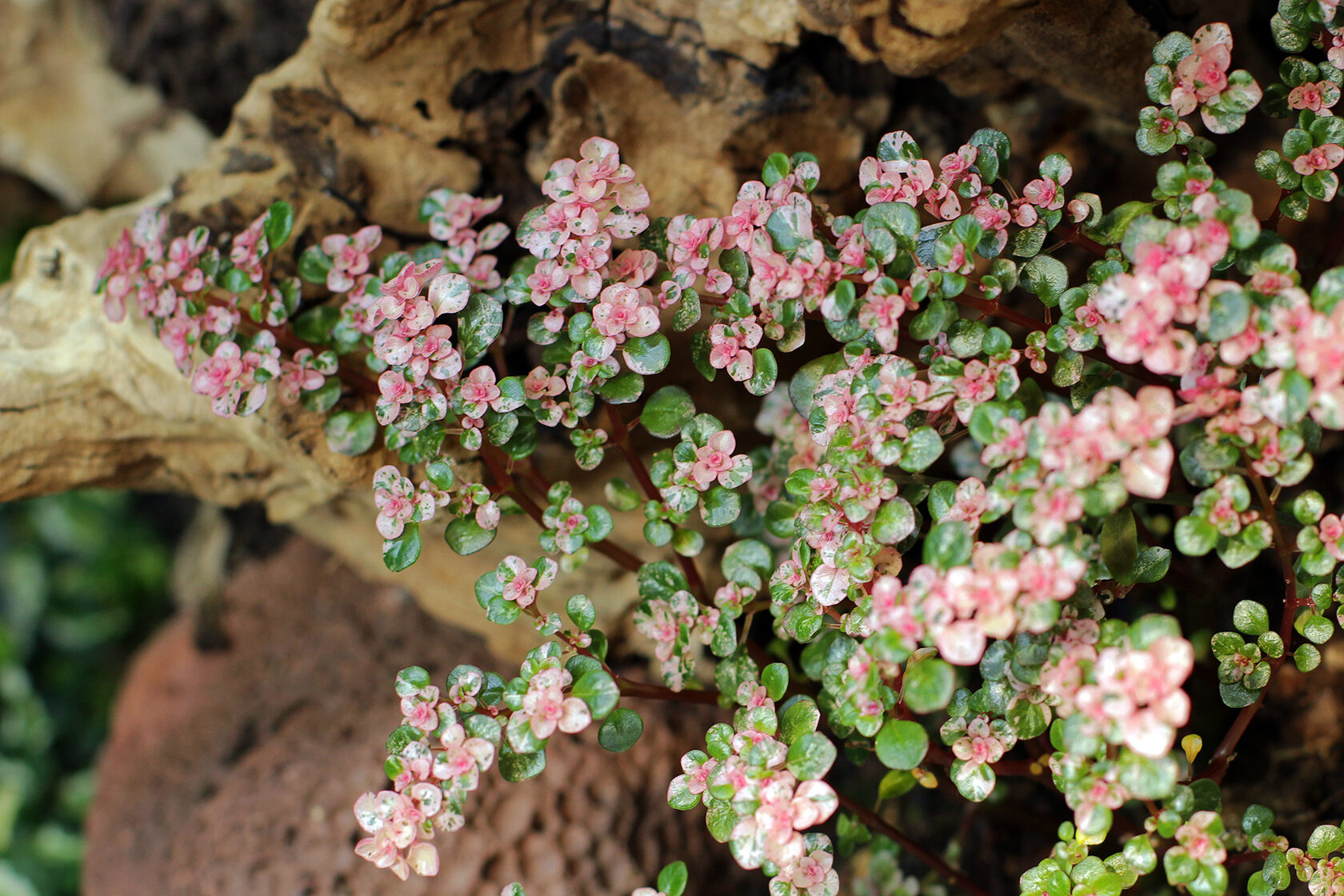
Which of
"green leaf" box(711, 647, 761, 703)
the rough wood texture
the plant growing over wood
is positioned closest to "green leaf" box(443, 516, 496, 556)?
the plant growing over wood

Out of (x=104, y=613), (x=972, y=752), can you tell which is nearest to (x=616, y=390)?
(x=972, y=752)

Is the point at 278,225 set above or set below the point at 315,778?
above

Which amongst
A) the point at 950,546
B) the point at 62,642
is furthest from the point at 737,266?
the point at 62,642

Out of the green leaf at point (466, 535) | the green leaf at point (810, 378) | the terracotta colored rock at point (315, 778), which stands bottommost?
the terracotta colored rock at point (315, 778)

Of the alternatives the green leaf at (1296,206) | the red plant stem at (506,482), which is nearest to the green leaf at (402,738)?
the red plant stem at (506,482)

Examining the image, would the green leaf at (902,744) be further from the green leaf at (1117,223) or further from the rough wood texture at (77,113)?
the rough wood texture at (77,113)

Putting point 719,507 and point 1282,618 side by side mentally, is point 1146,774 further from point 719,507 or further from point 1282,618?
point 719,507
